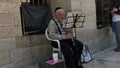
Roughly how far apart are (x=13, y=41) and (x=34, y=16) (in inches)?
38.5

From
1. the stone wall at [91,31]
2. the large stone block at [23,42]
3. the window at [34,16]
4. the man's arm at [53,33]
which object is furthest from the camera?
the stone wall at [91,31]

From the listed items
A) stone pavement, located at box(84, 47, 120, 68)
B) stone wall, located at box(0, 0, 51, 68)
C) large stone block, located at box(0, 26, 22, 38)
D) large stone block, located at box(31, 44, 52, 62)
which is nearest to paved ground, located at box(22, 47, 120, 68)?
stone pavement, located at box(84, 47, 120, 68)

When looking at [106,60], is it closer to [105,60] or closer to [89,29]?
[105,60]

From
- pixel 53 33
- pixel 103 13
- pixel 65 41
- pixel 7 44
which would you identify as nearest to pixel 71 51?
pixel 65 41

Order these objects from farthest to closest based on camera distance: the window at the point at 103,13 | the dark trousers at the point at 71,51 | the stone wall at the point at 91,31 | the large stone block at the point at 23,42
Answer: the window at the point at 103,13
the stone wall at the point at 91,31
the large stone block at the point at 23,42
the dark trousers at the point at 71,51

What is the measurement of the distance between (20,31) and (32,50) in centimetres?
61

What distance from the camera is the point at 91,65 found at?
5.78 metres

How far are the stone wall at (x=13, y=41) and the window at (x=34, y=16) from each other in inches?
9.5

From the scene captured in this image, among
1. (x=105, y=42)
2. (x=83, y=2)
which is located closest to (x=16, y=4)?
(x=83, y=2)

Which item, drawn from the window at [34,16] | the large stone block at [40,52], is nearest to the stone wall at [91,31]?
the window at [34,16]

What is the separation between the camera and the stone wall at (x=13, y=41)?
15.8 feet

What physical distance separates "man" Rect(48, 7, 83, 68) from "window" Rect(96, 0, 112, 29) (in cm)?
262

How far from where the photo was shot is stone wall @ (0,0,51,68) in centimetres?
481

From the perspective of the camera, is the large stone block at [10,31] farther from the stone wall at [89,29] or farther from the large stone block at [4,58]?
the stone wall at [89,29]
